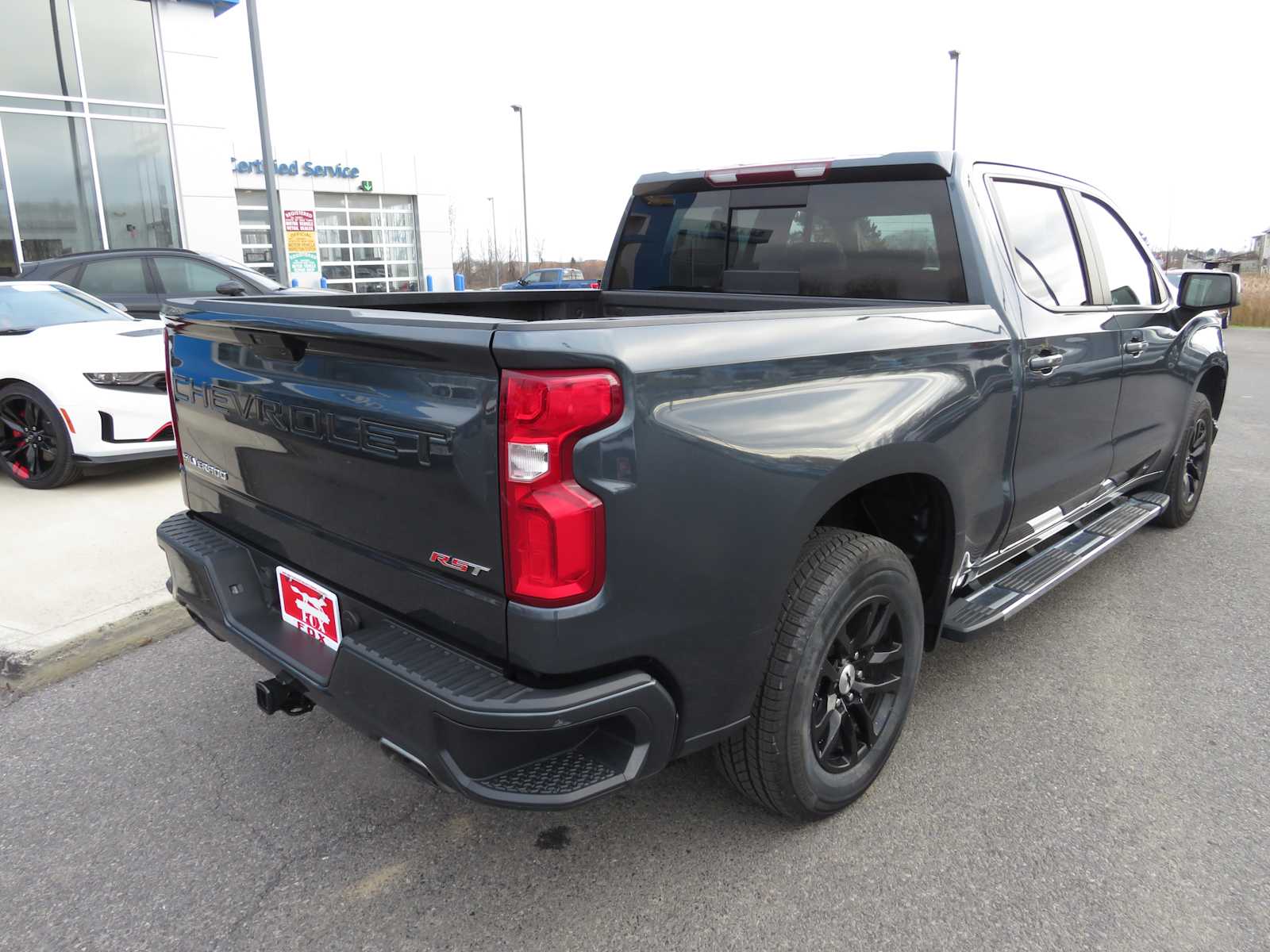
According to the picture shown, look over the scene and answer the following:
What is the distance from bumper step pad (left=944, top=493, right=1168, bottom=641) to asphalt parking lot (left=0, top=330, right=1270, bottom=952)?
414 millimetres

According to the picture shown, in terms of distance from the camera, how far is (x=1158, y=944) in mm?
2125

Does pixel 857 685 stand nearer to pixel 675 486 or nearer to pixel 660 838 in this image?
pixel 660 838

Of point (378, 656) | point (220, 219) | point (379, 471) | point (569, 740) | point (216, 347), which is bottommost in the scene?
point (569, 740)

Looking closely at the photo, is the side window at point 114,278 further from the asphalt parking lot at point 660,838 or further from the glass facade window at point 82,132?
the glass facade window at point 82,132

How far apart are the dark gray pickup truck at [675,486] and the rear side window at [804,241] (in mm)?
13

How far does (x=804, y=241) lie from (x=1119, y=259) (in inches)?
70.6

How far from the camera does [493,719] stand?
5.93ft

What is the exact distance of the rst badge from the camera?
1.90 meters

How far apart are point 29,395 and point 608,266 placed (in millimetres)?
4392

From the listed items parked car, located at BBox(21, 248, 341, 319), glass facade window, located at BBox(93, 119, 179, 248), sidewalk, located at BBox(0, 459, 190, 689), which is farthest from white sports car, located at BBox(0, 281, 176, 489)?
glass facade window, located at BBox(93, 119, 179, 248)

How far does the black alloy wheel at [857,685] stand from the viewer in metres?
2.54

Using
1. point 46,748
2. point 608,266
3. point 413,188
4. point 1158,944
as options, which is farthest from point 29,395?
point 413,188

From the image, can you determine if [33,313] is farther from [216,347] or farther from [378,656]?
[378,656]

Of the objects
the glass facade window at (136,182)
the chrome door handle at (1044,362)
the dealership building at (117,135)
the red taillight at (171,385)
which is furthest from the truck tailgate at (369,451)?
the glass facade window at (136,182)
